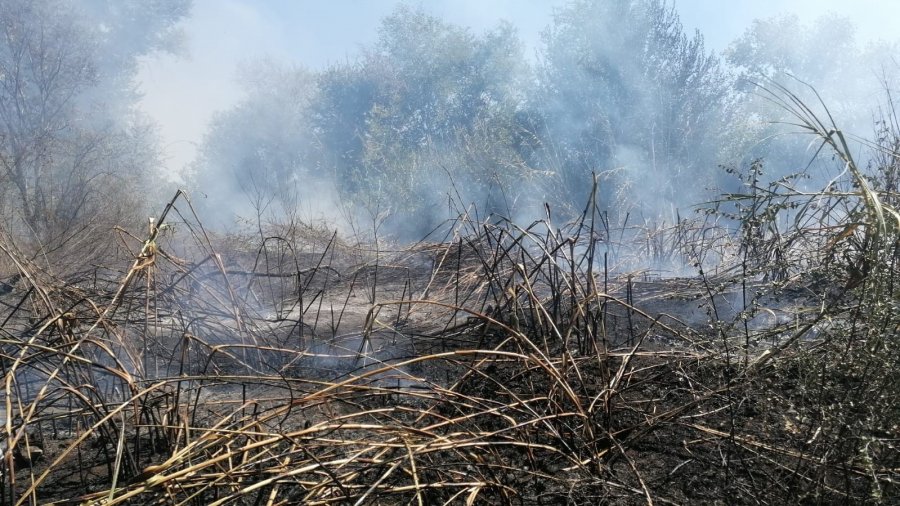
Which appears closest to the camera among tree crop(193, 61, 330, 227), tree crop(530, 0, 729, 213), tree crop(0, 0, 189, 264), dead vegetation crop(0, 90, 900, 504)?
dead vegetation crop(0, 90, 900, 504)

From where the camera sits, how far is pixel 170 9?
68.8 feet

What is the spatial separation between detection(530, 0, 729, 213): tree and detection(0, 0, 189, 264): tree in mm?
10269

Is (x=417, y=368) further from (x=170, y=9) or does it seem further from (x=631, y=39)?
(x=170, y=9)

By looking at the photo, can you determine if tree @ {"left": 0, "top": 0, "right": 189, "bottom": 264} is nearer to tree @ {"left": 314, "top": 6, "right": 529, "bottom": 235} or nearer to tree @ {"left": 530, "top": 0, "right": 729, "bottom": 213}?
tree @ {"left": 314, "top": 6, "right": 529, "bottom": 235}

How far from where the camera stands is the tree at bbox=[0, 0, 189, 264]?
9.19m

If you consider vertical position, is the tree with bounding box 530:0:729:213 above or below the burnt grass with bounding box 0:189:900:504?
above

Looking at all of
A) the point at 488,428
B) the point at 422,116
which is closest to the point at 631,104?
the point at 422,116

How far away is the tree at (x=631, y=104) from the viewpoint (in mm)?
16203

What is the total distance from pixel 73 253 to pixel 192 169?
25.3 meters

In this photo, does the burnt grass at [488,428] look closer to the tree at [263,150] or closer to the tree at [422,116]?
the tree at [422,116]

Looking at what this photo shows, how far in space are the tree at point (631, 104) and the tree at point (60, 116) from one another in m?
10.3

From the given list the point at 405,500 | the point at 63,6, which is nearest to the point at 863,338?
the point at 405,500

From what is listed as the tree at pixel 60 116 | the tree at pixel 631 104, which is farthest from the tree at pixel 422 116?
the tree at pixel 60 116

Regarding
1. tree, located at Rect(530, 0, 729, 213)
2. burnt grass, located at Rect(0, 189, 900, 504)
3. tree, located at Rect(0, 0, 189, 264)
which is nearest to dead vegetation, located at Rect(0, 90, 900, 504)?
burnt grass, located at Rect(0, 189, 900, 504)
